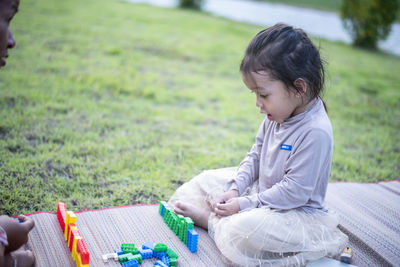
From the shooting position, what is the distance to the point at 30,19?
6676 mm

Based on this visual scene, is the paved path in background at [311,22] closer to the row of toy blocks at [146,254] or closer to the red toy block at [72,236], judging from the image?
the row of toy blocks at [146,254]

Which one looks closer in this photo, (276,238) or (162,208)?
(276,238)

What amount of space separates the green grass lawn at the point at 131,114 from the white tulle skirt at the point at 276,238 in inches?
32.6

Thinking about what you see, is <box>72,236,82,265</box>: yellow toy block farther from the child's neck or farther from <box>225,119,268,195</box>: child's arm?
the child's neck

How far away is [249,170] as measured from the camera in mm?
2188

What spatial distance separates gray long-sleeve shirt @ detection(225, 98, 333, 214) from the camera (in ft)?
5.89

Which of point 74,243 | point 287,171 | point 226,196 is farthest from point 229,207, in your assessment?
point 74,243

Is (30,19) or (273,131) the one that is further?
(30,19)

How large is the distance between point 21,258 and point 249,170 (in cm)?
129

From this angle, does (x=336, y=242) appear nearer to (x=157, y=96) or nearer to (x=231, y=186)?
(x=231, y=186)

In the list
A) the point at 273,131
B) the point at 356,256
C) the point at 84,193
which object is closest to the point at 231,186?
the point at 273,131

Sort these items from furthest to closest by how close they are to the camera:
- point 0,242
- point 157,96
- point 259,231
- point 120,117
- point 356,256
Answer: point 157,96, point 120,117, point 356,256, point 259,231, point 0,242

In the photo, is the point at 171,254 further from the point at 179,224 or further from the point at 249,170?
the point at 249,170

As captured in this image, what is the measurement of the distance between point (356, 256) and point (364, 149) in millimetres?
2062
